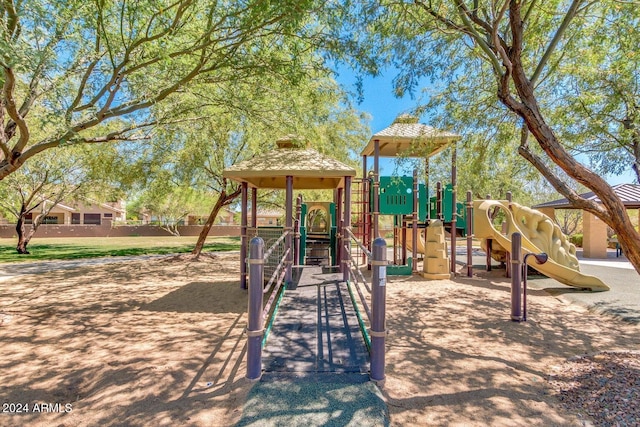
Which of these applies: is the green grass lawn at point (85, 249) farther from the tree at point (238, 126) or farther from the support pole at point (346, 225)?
the support pole at point (346, 225)

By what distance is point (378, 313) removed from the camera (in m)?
3.47

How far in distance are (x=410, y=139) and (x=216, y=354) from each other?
7889mm

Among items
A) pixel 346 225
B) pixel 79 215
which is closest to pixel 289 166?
pixel 346 225

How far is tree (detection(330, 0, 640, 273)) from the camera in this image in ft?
14.0

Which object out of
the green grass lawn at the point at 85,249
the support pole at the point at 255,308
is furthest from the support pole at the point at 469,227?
the green grass lawn at the point at 85,249

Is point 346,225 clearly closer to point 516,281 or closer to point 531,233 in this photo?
point 516,281

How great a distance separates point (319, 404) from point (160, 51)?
17.1 feet

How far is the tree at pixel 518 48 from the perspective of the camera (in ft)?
14.0

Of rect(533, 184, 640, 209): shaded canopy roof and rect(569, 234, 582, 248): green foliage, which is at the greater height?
rect(533, 184, 640, 209): shaded canopy roof

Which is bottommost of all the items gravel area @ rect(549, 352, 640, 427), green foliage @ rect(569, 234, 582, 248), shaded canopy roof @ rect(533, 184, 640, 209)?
gravel area @ rect(549, 352, 640, 427)

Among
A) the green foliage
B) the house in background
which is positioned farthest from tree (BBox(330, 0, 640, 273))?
the house in background

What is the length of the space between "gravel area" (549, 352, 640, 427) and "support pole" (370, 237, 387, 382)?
1721mm

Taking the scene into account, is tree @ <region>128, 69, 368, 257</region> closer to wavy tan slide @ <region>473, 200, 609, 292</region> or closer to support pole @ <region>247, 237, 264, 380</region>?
support pole @ <region>247, 237, 264, 380</region>

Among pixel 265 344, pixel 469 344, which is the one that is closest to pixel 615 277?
pixel 469 344
